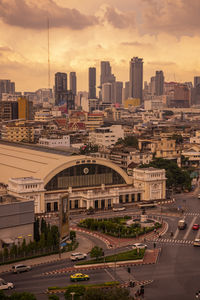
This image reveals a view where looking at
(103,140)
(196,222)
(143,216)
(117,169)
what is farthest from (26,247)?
(103,140)

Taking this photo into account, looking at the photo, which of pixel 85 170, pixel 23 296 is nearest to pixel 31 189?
pixel 85 170

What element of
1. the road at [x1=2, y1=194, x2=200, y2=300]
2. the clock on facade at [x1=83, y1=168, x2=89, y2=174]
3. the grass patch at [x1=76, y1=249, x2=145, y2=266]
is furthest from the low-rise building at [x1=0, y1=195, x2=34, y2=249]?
the clock on facade at [x1=83, y1=168, x2=89, y2=174]

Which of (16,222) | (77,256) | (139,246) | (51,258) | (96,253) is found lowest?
(51,258)

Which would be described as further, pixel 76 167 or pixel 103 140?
pixel 103 140

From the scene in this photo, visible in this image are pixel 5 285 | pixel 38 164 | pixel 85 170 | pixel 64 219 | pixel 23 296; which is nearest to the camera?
pixel 23 296

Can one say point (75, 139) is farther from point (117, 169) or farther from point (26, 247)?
point (26, 247)

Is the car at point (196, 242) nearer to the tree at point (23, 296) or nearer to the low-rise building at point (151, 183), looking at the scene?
the tree at point (23, 296)

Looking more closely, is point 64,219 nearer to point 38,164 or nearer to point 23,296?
point 23,296

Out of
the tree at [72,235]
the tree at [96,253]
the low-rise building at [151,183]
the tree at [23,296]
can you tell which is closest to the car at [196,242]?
the tree at [96,253]
